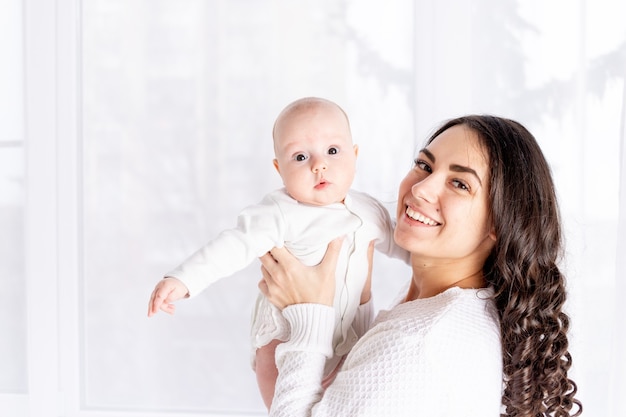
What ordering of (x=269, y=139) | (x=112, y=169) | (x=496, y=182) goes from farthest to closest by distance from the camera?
(x=112, y=169) < (x=269, y=139) < (x=496, y=182)

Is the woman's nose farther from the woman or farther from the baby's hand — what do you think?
the baby's hand

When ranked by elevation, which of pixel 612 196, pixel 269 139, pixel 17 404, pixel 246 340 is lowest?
pixel 17 404

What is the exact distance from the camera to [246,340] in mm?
2254

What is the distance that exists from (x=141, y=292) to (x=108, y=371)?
325 millimetres

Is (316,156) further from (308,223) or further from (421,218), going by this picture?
(421,218)

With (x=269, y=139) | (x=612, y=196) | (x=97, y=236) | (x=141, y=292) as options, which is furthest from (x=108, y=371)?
(x=612, y=196)

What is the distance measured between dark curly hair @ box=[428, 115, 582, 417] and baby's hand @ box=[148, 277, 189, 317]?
640mm

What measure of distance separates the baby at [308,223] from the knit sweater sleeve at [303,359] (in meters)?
0.11

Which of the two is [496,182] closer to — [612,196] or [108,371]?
[612,196]

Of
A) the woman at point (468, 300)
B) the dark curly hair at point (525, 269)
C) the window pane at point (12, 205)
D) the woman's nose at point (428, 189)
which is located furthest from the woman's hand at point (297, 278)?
the window pane at point (12, 205)

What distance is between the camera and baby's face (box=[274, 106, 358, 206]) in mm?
1441

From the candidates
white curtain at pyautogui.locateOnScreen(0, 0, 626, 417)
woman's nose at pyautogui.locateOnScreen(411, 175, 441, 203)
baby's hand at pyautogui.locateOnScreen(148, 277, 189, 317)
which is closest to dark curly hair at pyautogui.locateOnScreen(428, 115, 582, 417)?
Result: woman's nose at pyautogui.locateOnScreen(411, 175, 441, 203)

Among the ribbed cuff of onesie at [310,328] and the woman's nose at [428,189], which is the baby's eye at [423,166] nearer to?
the woman's nose at [428,189]

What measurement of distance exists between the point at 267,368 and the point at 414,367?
49 cm
